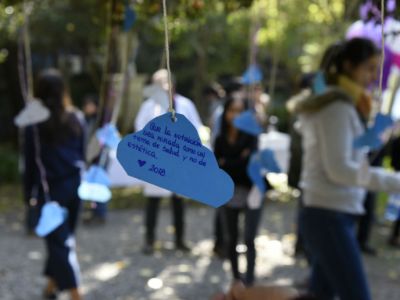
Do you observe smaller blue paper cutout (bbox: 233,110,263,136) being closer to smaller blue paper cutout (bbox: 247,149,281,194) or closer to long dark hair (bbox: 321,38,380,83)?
smaller blue paper cutout (bbox: 247,149,281,194)

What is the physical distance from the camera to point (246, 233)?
14.0 feet

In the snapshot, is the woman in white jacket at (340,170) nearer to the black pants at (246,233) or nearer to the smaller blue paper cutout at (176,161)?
the smaller blue paper cutout at (176,161)

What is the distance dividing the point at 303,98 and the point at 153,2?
936mm

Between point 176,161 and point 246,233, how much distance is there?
9.92ft

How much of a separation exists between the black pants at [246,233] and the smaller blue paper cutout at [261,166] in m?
0.45

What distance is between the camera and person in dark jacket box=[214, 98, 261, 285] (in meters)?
4.17

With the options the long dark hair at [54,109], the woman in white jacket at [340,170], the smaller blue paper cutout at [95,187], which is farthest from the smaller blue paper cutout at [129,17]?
the long dark hair at [54,109]

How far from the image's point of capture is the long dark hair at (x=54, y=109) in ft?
12.2

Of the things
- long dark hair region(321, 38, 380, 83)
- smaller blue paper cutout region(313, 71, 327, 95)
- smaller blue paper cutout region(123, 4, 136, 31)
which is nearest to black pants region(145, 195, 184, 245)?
smaller blue paper cutout region(313, 71, 327, 95)

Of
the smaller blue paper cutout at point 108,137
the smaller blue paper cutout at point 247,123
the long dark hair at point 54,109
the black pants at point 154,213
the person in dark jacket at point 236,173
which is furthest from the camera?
the black pants at point 154,213

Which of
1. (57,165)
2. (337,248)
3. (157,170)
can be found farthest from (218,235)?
(157,170)

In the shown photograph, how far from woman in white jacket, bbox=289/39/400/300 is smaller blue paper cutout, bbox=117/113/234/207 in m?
1.23

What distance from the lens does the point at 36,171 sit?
3.83m

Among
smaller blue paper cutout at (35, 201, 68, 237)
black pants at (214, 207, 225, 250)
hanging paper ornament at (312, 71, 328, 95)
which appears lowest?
black pants at (214, 207, 225, 250)
